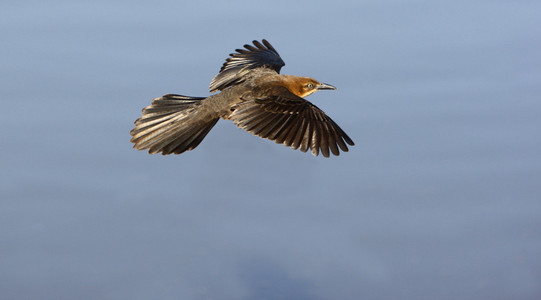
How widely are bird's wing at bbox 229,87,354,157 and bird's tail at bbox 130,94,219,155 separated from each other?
48cm

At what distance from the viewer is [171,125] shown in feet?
28.4

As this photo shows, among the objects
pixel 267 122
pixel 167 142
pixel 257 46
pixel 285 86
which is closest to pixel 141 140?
pixel 167 142

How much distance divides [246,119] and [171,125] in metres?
0.99

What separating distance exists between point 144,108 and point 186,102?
56cm

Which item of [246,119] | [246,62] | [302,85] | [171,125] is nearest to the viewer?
[246,119]

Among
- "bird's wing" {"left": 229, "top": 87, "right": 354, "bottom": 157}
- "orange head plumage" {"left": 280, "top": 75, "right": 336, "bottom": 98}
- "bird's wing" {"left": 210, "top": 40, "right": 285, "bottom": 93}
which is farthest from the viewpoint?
"bird's wing" {"left": 210, "top": 40, "right": 285, "bottom": 93}

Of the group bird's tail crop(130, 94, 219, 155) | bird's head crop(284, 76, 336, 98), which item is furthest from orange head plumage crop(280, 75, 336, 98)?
bird's tail crop(130, 94, 219, 155)

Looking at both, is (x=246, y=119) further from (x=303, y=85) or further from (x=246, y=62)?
(x=246, y=62)

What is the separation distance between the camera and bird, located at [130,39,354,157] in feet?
27.2

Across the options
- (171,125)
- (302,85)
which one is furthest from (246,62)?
(171,125)

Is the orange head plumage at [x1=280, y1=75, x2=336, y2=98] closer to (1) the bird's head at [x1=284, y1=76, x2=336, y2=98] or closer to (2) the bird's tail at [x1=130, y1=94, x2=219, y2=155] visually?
(1) the bird's head at [x1=284, y1=76, x2=336, y2=98]

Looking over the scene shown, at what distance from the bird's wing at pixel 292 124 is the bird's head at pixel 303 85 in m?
0.91

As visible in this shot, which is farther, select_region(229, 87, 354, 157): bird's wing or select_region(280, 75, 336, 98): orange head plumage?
select_region(280, 75, 336, 98): orange head plumage

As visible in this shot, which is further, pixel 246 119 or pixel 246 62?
pixel 246 62
